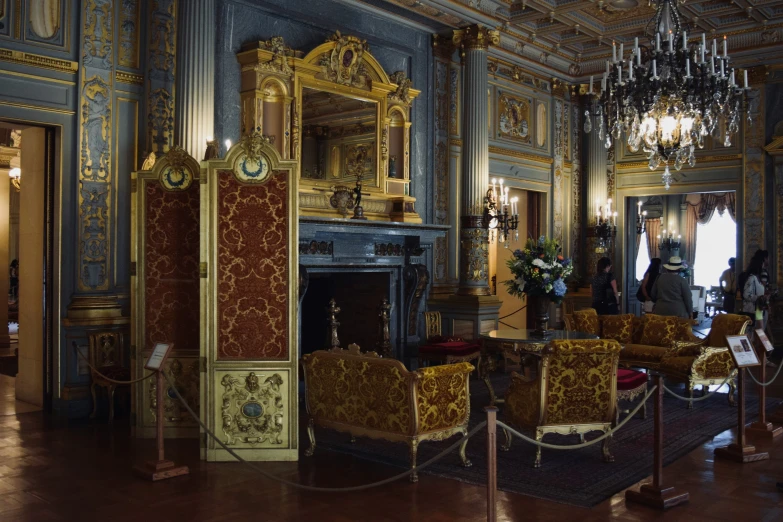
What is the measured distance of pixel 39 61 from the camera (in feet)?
20.3

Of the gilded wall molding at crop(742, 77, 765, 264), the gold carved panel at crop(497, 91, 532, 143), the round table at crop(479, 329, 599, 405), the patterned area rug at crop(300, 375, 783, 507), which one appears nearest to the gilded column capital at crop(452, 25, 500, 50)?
the gold carved panel at crop(497, 91, 532, 143)

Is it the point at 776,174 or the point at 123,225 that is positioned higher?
the point at 776,174

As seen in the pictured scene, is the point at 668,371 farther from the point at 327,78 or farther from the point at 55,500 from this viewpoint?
the point at 55,500

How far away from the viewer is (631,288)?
42.9 ft

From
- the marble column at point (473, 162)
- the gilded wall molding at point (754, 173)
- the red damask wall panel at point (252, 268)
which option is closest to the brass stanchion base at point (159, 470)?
the red damask wall panel at point (252, 268)

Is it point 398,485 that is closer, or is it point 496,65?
point 398,485

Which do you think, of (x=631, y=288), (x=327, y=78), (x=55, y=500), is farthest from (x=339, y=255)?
(x=631, y=288)

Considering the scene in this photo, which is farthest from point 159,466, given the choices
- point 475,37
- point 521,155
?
point 521,155

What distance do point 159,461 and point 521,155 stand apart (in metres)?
7.87

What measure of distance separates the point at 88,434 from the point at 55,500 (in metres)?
1.70

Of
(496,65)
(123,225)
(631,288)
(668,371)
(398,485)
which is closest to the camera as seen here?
(398,485)

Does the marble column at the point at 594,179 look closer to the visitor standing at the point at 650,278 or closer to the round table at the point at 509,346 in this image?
the visitor standing at the point at 650,278

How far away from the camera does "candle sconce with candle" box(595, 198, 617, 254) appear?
12.3 meters

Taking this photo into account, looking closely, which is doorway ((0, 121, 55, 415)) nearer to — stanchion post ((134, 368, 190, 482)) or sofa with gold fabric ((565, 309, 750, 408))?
stanchion post ((134, 368, 190, 482))
